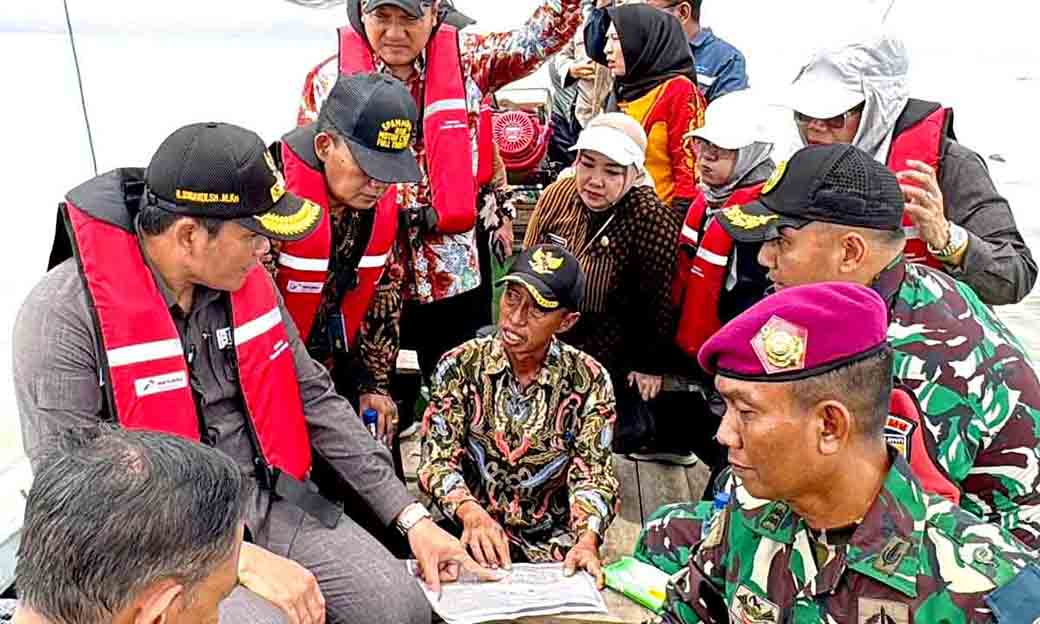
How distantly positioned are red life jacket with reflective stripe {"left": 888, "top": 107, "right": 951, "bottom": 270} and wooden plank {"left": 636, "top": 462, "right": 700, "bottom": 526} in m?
1.10

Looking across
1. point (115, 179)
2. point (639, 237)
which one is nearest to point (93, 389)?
point (115, 179)

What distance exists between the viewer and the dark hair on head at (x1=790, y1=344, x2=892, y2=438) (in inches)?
58.8

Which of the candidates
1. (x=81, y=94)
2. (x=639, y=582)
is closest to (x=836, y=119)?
(x=639, y=582)

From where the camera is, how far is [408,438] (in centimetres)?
349

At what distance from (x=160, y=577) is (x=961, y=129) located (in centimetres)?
883

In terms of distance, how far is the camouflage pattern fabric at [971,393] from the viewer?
6.55ft

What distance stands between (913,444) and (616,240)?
1476mm

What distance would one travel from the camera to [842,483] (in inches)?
60.3

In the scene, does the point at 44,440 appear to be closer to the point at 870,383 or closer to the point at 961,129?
the point at 870,383

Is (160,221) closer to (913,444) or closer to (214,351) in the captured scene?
(214,351)

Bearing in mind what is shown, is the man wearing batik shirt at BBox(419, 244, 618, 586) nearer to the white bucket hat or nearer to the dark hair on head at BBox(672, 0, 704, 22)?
the white bucket hat

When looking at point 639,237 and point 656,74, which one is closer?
point 639,237

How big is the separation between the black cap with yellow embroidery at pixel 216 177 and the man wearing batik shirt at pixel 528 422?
67cm

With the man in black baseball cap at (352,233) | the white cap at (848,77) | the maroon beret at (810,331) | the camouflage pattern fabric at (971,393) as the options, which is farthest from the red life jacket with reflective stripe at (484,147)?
the maroon beret at (810,331)
